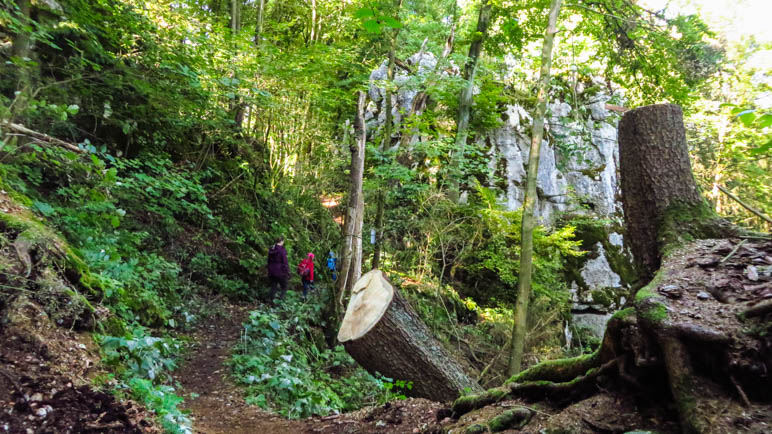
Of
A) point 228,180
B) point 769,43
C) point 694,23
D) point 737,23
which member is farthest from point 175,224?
point 737,23

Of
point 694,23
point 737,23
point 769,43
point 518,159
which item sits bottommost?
point 518,159

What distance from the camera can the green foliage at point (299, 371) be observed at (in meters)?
4.90

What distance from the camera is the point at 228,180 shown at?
Result: 1067 cm

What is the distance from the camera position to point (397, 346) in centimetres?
396

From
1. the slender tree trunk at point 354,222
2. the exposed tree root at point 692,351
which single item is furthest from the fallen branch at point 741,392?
the slender tree trunk at point 354,222

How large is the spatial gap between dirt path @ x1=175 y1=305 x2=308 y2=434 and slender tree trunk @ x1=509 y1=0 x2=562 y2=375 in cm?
456

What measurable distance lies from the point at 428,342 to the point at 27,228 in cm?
363

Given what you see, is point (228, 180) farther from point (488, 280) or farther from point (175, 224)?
point (488, 280)

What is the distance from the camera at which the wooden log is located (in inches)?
154

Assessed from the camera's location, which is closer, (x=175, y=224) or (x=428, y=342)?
(x=428, y=342)

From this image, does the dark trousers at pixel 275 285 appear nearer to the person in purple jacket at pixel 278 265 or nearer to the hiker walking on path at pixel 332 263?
the person in purple jacket at pixel 278 265

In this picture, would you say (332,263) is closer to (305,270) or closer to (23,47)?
(305,270)

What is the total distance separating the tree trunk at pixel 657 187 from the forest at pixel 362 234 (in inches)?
0.6

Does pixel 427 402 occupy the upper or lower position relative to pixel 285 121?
lower
